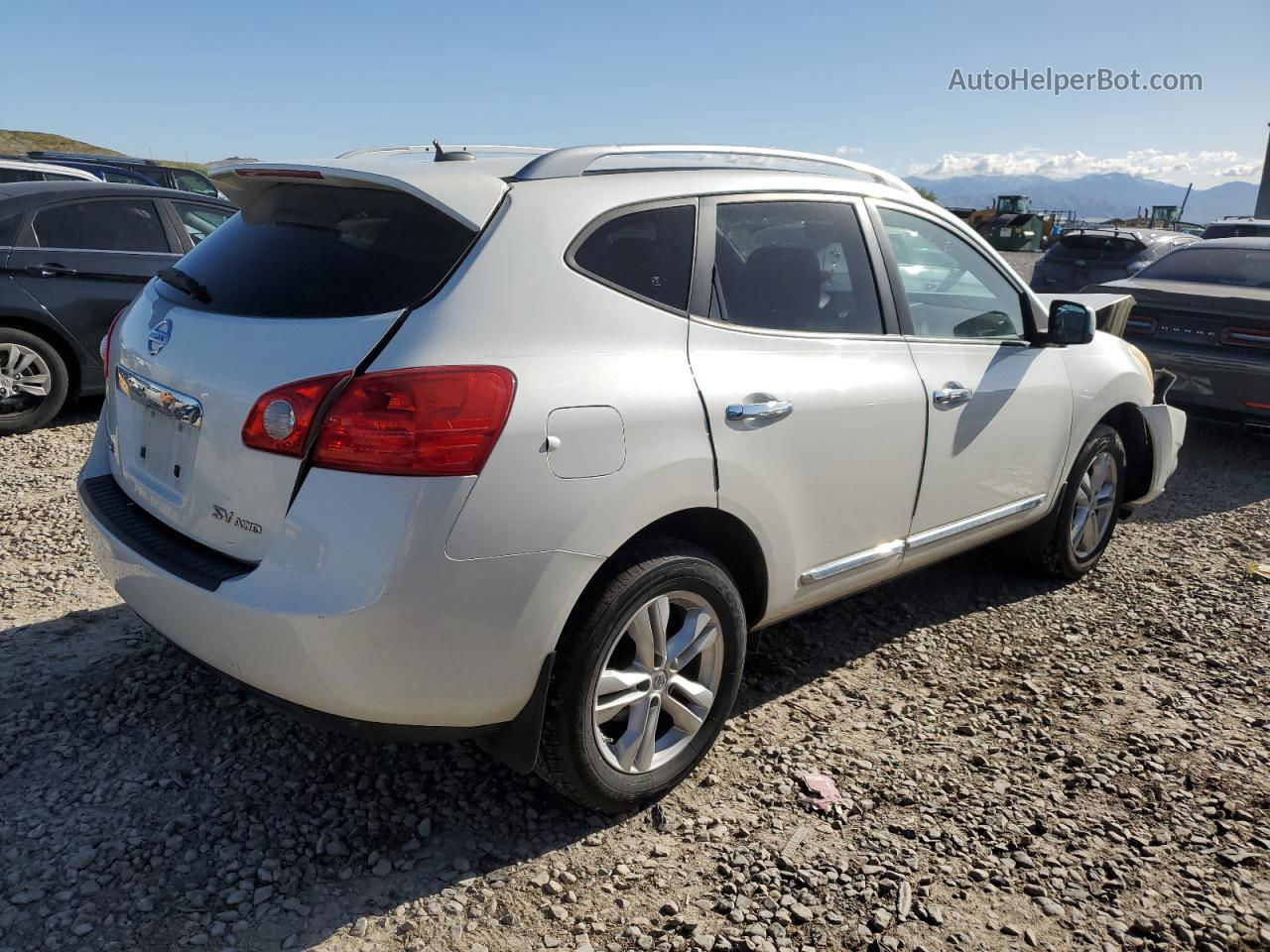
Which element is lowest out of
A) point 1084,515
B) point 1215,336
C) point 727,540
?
point 1084,515

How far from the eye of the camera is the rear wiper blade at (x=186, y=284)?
107 inches

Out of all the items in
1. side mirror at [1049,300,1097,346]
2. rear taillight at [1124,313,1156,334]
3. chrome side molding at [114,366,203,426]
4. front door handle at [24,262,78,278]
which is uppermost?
side mirror at [1049,300,1097,346]

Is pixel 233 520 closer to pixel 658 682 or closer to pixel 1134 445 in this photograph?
pixel 658 682

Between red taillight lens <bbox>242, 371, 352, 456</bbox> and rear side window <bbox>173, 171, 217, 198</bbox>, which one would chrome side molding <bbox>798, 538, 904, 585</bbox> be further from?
rear side window <bbox>173, 171, 217, 198</bbox>

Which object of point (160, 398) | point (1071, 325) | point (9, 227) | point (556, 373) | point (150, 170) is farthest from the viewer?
point (150, 170)

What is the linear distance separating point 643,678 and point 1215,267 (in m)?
7.35

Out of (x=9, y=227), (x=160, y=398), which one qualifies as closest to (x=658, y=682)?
(x=160, y=398)

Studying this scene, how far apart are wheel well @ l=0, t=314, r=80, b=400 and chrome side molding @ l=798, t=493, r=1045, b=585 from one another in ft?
18.1

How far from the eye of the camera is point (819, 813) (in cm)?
291

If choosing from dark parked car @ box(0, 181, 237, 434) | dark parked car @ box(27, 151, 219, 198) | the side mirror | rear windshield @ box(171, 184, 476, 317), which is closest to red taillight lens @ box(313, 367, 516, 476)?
rear windshield @ box(171, 184, 476, 317)

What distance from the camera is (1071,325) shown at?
4.07 m

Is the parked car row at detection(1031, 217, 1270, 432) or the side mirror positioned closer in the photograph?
the side mirror

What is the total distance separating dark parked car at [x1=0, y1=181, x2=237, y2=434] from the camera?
6348 millimetres

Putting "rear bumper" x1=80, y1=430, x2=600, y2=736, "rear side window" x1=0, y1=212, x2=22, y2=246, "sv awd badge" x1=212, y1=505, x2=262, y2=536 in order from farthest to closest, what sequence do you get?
1. "rear side window" x1=0, y1=212, x2=22, y2=246
2. "sv awd badge" x1=212, y1=505, x2=262, y2=536
3. "rear bumper" x1=80, y1=430, x2=600, y2=736
